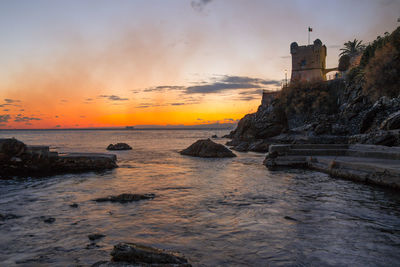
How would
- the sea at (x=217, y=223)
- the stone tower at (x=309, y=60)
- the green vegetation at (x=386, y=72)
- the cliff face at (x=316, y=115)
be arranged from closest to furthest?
1. the sea at (x=217, y=223)
2. the cliff face at (x=316, y=115)
3. the green vegetation at (x=386, y=72)
4. the stone tower at (x=309, y=60)

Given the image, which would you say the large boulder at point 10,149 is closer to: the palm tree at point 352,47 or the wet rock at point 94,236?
the wet rock at point 94,236

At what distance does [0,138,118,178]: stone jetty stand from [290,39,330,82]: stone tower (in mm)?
50366

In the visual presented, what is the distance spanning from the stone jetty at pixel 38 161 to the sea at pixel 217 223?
2.34 metres

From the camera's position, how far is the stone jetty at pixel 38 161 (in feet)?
43.1

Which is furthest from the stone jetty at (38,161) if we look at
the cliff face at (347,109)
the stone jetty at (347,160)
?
the cliff face at (347,109)

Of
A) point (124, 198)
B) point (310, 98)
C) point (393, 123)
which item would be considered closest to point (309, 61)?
point (310, 98)

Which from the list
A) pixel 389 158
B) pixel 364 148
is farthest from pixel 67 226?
pixel 364 148

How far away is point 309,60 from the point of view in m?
58.0

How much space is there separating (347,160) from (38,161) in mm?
15366

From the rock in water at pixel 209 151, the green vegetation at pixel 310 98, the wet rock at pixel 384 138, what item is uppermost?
the green vegetation at pixel 310 98

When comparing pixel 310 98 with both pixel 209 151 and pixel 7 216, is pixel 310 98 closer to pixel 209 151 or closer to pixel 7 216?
pixel 209 151

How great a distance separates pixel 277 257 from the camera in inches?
181

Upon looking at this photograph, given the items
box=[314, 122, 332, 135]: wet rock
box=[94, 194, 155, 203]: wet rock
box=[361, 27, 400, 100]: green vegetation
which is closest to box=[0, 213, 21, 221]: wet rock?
box=[94, 194, 155, 203]: wet rock

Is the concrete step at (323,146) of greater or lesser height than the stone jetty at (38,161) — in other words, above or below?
above
